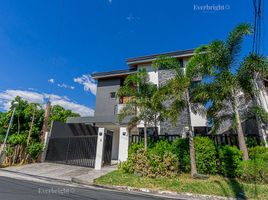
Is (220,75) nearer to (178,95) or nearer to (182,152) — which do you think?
(178,95)

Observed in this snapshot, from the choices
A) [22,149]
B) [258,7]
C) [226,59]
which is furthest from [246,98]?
[22,149]

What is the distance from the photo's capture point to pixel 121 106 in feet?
54.1

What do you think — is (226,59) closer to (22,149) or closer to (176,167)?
(176,167)

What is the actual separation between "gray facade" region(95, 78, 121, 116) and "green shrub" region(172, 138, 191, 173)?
9718mm

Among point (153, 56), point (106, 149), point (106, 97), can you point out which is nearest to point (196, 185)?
point (106, 149)

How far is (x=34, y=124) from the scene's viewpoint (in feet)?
52.6

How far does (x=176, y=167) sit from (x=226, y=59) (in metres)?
5.68

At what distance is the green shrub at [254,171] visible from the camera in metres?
7.68

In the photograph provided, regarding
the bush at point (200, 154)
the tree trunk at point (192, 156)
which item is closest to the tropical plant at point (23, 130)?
the bush at point (200, 154)

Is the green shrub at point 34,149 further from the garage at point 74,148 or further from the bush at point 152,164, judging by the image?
the bush at point 152,164

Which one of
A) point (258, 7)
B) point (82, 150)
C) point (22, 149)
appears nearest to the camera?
point (258, 7)

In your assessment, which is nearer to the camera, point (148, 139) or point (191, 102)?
point (191, 102)

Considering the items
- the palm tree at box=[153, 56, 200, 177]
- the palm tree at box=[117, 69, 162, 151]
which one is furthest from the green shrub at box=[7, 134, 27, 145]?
the palm tree at box=[153, 56, 200, 177]

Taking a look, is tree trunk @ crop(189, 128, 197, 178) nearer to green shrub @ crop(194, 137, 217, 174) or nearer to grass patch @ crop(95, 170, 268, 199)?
grass patch @ crop(95, 170, 268, 199)
